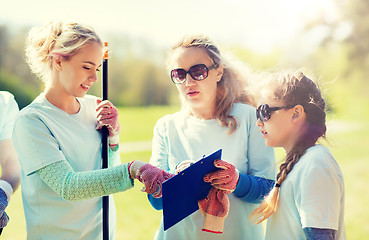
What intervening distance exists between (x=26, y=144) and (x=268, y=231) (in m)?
1.22

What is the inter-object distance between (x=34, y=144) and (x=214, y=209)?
910 mm

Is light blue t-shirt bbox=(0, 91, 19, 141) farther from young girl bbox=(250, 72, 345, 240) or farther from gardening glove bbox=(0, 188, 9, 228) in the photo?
young girl bbox=(250, 72, 345, 240)

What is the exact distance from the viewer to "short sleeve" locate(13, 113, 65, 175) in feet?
5.99

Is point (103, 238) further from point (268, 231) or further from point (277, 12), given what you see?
point (277, 12)

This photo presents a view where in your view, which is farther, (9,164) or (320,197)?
(9,164)

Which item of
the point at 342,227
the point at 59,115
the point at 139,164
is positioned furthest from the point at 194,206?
the point at 59,115

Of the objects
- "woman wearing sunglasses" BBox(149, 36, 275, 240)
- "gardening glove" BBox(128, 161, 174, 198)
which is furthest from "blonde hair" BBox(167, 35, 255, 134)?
"gardening glove" BBox(128, 161, 174, 198)

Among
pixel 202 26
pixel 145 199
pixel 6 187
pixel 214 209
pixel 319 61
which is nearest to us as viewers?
pixel 214 209

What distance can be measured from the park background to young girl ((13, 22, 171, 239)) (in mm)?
7496

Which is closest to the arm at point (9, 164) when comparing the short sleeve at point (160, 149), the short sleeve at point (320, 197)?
the short sleeve at point (160, 149)

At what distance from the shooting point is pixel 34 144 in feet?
6.01

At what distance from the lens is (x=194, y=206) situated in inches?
75.5

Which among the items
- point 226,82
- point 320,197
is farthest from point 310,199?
point 226,82

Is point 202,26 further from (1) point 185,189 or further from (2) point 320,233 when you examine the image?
(2) point 320,233
